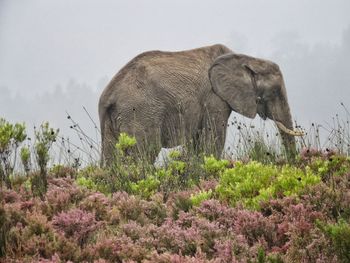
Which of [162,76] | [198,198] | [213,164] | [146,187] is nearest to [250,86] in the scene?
[162,76]

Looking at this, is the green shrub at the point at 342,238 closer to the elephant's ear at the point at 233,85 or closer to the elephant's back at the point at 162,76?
the elephant's back at the point at 162,76

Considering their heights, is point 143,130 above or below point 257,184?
above

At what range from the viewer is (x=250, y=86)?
1495 centimetres

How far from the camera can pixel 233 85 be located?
48.8 feet

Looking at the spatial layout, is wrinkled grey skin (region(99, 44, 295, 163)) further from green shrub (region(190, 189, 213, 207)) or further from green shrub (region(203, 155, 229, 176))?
green shrub (region(190, 189, 213, 207))

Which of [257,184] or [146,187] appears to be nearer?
[257,184]

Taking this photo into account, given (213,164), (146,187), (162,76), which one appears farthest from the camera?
(162,76)

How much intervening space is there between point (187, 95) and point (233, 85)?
1.38 metres

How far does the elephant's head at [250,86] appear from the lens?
48.5ft

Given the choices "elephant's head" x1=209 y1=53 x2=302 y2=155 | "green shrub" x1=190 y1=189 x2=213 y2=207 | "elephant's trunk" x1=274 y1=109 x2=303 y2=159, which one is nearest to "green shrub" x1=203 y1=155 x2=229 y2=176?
"green shrub" x1=190 y1=189 x2=213 y2=207

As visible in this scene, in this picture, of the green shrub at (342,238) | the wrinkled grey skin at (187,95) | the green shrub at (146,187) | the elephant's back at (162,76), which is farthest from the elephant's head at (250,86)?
the green shrub at (342,238)

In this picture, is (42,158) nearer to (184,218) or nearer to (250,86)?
(184,218)

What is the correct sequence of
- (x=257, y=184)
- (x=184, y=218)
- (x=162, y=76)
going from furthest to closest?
(x=162, y=76) → (x=257, y=184) → (x=184, y=218)

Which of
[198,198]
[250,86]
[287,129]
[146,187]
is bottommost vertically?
[198,198]
